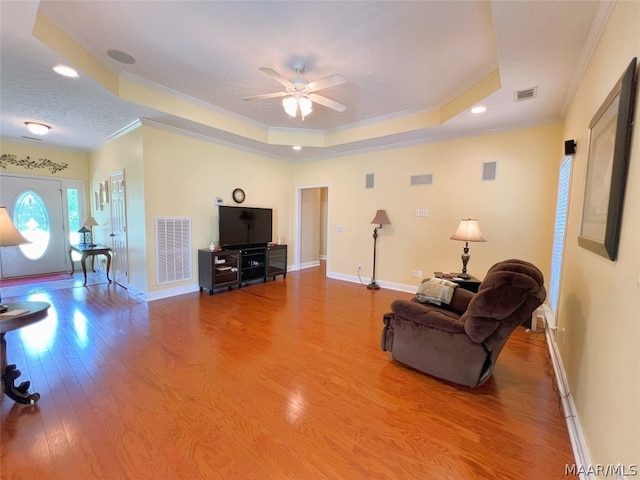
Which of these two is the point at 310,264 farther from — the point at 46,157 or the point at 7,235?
the point at 46,157

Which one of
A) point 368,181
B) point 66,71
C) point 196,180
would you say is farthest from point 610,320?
point 196,180

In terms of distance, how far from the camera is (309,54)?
273 cm

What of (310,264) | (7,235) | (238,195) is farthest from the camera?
(310,264)

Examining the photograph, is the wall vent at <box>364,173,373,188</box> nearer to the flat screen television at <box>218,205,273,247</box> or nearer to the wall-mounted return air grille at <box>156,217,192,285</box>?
the flat screen television at <box>218,205,273,247</box>

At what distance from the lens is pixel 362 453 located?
5.15 feet

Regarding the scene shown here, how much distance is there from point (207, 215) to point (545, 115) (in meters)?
5.34

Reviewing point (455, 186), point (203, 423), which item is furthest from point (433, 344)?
point (455, 186)

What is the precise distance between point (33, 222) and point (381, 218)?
7062mm

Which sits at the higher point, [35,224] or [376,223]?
[376,223]

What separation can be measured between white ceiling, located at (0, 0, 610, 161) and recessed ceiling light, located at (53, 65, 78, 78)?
0.07 metres

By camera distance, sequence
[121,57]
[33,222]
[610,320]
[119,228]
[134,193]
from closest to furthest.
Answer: [610,320] → [121,57] → [134,193] → [119,228] → [33,222]

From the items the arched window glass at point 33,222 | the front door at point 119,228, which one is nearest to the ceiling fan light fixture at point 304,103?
the front door at point 119,228

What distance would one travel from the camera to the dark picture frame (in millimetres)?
1261

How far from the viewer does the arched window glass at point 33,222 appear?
5.31m
